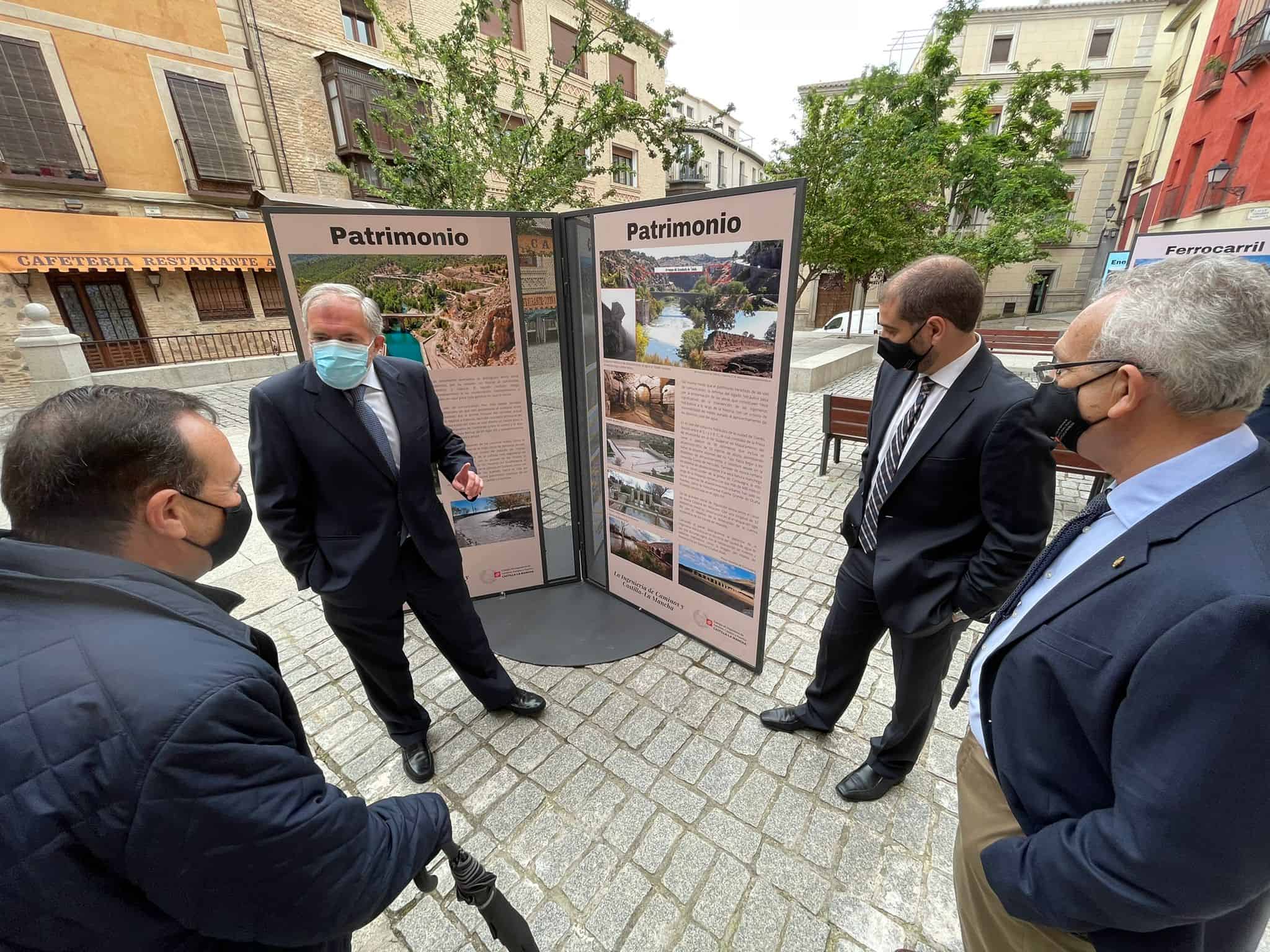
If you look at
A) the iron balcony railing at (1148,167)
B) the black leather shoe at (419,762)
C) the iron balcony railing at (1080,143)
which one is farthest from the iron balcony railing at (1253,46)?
the black leather shoe at (419,762)

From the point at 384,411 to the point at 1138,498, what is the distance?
2641 mm

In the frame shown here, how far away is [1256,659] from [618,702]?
2649 millimetres

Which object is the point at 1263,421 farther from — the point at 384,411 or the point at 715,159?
the point at 715,159

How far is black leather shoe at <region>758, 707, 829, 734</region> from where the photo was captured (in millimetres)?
2695

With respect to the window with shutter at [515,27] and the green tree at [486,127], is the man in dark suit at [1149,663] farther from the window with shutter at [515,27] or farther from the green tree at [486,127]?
the window with shutter at [515,27]

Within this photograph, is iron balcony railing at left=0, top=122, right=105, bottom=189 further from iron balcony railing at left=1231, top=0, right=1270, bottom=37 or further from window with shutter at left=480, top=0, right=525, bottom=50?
iron balcony railing at left=1231, top=0, right=1270, bottom=37

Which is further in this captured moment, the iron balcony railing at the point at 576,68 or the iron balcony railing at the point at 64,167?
the iron balcony railing at the point at 576,68

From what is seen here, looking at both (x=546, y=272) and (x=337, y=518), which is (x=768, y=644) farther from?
(x=546, y=272)

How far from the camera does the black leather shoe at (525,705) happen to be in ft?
9.41

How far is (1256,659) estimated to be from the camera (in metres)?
0.78

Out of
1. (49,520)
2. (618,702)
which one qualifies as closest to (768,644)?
(618,702)

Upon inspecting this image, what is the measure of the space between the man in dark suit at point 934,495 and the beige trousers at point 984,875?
1.88ft

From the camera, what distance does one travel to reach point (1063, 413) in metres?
1.33

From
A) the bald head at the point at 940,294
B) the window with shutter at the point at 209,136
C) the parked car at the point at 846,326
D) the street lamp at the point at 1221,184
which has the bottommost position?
the parked car at the point at 846,326
